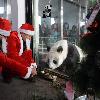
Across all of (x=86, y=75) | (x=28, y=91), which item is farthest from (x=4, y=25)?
(x=86, y=75)

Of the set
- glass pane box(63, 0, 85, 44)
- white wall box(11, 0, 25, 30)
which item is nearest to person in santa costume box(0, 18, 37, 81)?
white wall box(11, 0, 25, 30)

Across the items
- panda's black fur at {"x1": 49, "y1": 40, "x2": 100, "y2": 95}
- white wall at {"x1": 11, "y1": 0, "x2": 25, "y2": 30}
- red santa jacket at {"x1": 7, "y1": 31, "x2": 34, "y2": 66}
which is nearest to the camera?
panda's black fur at {"x1": 49, "y1": 40, "x2": 100, "y2": 95}

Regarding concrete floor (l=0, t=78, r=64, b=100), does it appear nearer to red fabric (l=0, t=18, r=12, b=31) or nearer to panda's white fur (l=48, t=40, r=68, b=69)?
panda's white fur (l=48, t=40, r=68, b=69)

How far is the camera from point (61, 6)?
455 centimetres

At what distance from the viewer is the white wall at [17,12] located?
4.14 metres

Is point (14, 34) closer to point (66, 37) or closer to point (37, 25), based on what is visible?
point (37, 25)

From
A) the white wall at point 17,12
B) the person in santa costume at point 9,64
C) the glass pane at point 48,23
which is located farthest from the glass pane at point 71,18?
the person in santa costume at point 9,64

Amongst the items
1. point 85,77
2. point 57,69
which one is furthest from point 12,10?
point 85,77

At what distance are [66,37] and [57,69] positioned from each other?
1288 mm

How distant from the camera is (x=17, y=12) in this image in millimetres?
4168

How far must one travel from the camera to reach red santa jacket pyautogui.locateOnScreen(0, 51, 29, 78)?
123 inches

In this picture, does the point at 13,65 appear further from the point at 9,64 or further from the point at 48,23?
the point at 48,23

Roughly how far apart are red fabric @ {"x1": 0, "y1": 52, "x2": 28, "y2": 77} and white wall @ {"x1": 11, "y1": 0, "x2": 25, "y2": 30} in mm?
1113

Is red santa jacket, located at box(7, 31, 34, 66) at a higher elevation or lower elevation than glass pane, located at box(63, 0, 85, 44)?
lower
